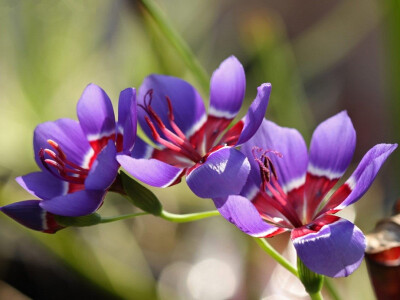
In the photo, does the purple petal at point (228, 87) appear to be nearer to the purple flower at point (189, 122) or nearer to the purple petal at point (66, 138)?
the purple flower at point (189, 122)

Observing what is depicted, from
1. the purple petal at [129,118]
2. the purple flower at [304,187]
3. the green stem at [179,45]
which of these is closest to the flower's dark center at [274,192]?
the purple flower at [304,187]

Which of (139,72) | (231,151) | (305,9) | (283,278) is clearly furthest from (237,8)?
(231,151)

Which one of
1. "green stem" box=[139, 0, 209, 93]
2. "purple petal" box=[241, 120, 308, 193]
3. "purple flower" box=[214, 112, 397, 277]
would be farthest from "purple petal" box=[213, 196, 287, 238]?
"green stem" box=[139, 0, 209, 93]

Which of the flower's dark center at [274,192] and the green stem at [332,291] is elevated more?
the flower's dark center at [274,192]

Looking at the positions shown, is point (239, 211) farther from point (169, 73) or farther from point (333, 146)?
point (169, 73)

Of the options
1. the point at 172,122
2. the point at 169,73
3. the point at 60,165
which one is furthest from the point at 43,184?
the point at 169,73

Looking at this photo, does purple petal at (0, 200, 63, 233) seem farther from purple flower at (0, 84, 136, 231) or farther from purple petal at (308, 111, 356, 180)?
purple petal at (308, 111, 356, 180)

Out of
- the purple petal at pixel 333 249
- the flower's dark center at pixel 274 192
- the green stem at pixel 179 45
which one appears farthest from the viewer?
the green stem at pixel 179 45
